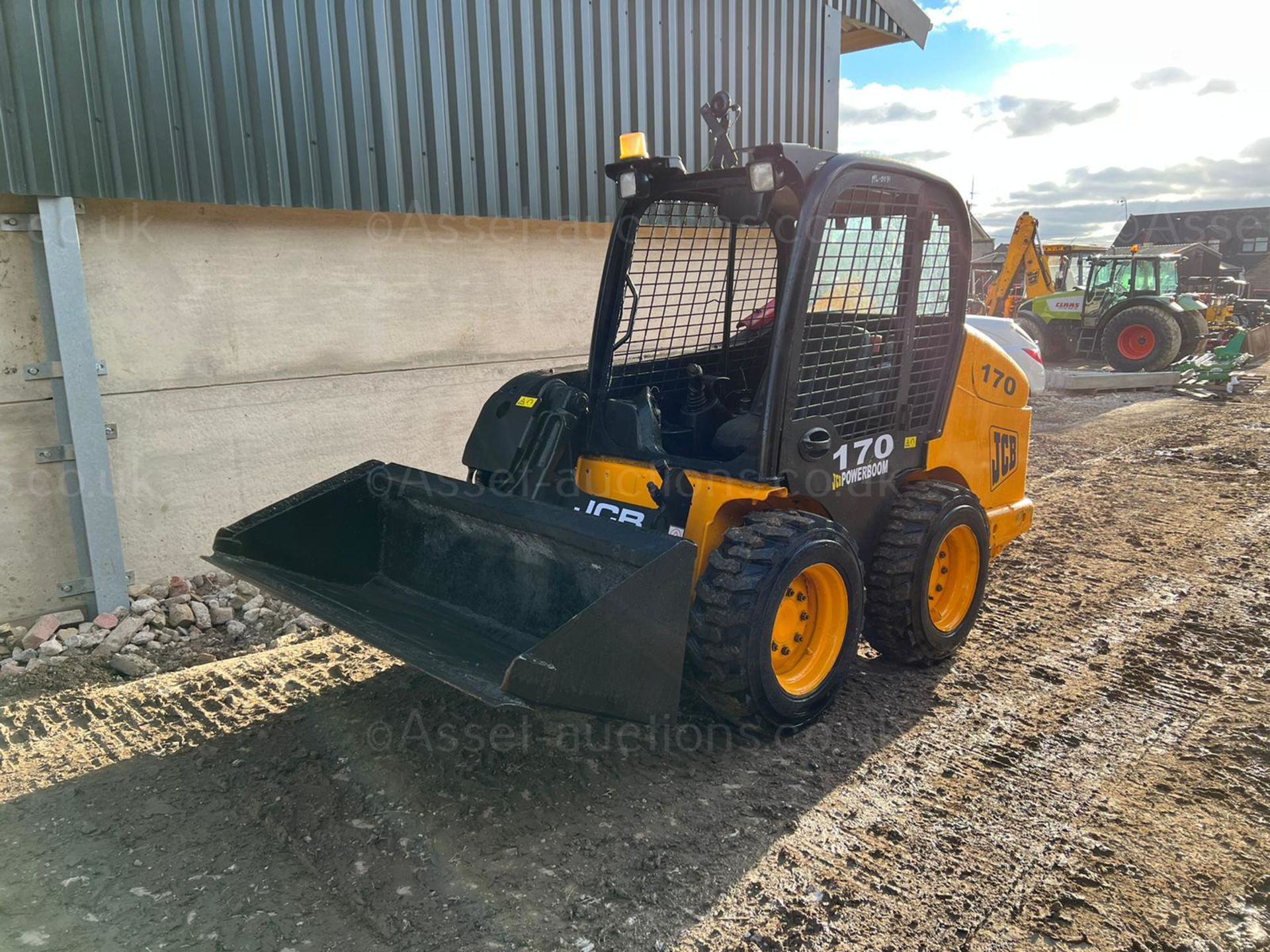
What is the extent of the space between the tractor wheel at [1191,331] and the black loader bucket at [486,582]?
50.8 feet

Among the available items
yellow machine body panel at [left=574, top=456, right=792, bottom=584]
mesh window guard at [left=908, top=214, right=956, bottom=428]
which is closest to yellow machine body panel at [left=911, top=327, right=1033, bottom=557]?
mesh window guard at [left=908, top=214, right=956, bottom=428]

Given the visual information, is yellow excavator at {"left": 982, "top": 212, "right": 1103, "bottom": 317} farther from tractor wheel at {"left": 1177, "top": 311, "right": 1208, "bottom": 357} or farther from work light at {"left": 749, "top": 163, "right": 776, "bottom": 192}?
work light at {"left": 749, "top": 163, "right": 776, "bottom": 192}

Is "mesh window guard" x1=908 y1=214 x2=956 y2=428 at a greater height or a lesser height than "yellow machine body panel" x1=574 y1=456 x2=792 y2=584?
greater

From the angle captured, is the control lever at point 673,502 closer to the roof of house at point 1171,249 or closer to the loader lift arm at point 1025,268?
the roof of house at point 1171,249

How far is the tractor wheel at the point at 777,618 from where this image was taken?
3094mm

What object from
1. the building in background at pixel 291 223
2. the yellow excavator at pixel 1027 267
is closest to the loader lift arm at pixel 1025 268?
the yellow excavator at pixel 1027 267

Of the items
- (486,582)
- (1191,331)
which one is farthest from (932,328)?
(1191,331)

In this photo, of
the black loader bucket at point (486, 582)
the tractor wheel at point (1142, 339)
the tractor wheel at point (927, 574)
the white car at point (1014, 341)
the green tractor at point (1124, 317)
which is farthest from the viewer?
the green tractor at point (1124, 317)

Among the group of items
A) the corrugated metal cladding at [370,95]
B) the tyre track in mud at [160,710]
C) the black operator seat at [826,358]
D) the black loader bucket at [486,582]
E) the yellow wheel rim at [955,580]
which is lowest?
the tyre track in mud at [160,710]

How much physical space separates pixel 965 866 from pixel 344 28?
545 centimetres

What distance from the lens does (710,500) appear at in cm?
346

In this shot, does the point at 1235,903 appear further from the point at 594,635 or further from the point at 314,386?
the point at 314,386

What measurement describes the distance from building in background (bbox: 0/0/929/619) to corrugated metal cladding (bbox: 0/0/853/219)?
0.01 meters

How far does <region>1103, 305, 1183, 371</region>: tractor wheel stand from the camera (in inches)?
601
